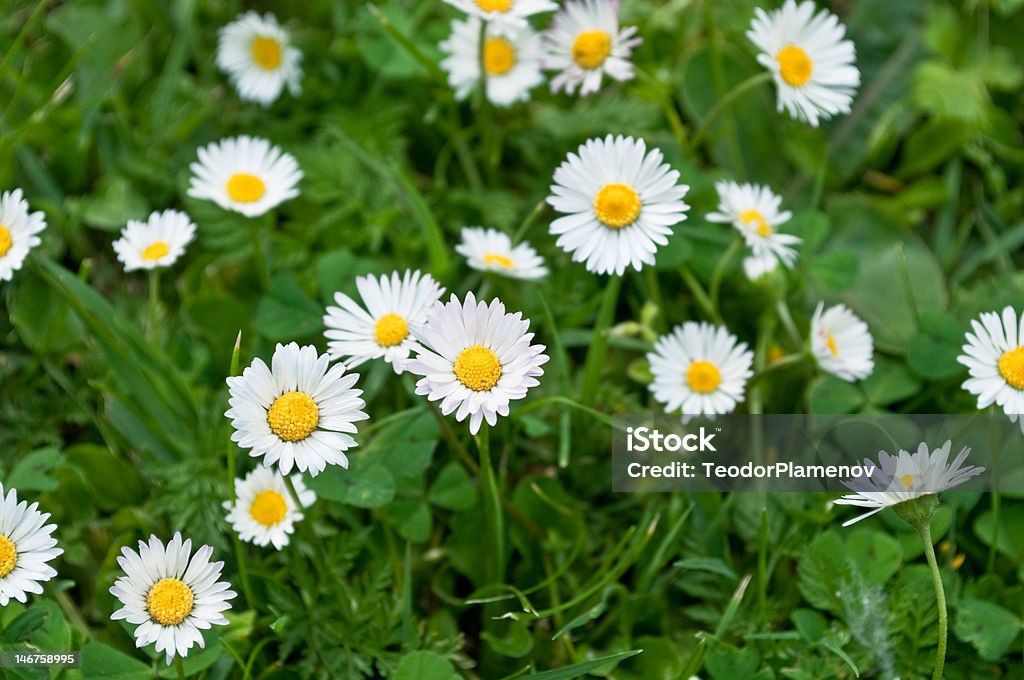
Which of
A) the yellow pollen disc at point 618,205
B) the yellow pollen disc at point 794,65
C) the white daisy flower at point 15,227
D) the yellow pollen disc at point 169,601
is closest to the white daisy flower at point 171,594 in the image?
the yellow pollen disc at point 169,601

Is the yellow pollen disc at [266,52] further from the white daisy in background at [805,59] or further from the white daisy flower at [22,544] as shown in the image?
the white daisy flower at [22,544]

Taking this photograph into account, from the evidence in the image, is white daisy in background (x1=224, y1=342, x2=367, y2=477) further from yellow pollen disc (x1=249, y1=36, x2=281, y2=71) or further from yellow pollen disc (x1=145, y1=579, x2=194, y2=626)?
yellow pollen disc (x1=249, y1=36, x2=281, y2=71)

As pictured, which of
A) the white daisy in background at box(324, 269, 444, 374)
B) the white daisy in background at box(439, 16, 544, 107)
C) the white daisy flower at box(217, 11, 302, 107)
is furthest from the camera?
the white daisy flower at box(217, 11, 302, 107)

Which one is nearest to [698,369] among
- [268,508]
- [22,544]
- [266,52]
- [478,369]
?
[478,369]

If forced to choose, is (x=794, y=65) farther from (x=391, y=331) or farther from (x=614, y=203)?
(x=391, y=331)

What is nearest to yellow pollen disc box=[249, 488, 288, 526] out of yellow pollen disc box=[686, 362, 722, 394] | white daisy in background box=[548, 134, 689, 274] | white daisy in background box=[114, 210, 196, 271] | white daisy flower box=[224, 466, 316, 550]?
white daisy flower box=[224, 466, 316, 550]

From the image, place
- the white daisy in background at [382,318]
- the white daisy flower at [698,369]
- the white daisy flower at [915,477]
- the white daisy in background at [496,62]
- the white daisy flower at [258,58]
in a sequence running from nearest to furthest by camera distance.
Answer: the white daisy flower at [915,477] < the white daisy in background at [382,318] < the white daisy flower at [698,369] < the white daisy in background at [496,62] < the white daisy flower at [258,58]

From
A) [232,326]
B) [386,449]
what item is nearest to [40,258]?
[232,326]
